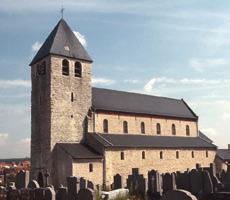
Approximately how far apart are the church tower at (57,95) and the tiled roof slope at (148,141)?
243cm

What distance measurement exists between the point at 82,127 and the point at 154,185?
13.0 metres

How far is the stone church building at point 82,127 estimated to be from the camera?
31328 mm

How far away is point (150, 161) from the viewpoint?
1432 inches

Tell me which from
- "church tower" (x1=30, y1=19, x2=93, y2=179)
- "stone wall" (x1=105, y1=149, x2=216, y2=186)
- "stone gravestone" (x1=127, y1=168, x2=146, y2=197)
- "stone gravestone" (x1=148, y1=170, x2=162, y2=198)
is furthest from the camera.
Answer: "stone wall" (x1=105, y1=149, x2=216, y2=186)

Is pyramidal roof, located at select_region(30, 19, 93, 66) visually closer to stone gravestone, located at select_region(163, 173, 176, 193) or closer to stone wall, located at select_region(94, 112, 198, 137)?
stone wall, located at select_region(94, 112, 198, 137)

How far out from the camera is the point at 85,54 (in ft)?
117

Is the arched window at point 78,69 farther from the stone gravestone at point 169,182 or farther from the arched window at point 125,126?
the stone gravestone at point 169,182

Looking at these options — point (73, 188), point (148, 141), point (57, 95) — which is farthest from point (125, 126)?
point (73, 188)

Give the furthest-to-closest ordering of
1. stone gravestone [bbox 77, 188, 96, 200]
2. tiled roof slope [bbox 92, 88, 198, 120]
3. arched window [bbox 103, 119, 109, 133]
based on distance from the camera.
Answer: tiled roof slope [bbox 92, 88, 198, 120] → arched window [bbox 103, 119, 109, 133] → stone gravestone [bbox 77, 188, 96, 200]

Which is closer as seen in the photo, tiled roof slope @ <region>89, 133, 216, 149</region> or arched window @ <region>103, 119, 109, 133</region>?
tiled roof slope @ <region>89, 133, 216, 149</region>

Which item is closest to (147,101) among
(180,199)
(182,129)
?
(182,129)

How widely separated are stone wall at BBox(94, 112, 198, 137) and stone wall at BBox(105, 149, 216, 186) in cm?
292

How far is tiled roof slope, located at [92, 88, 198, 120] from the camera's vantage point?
3738 centimetres

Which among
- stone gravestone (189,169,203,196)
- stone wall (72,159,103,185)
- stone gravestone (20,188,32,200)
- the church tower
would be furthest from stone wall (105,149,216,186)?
stone gravestone (20,188,32,200)
